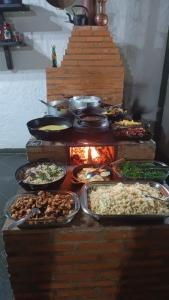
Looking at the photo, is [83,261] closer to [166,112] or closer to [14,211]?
[14,211]

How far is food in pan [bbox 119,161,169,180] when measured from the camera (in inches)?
84.2

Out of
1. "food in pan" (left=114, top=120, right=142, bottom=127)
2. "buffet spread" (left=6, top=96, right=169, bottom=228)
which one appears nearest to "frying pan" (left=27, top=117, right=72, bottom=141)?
"buffet spread" (left=6, top=96, right=169, bottom=228)

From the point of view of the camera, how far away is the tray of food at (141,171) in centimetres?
212

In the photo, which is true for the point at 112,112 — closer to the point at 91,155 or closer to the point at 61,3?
the point at 91,155

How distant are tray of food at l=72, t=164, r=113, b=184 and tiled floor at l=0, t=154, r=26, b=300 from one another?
134 centimetres

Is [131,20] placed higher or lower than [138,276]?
higher

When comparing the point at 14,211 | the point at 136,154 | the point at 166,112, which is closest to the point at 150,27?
the point at 166,112

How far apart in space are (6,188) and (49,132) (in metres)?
1.94

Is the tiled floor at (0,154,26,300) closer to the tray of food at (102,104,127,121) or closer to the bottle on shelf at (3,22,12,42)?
the tray of food at (102,104,127,121)

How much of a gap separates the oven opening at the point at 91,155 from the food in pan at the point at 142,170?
0.37 m

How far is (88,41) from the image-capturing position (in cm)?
372

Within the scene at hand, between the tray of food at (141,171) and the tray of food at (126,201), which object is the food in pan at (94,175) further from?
the tray of food at (126,201)

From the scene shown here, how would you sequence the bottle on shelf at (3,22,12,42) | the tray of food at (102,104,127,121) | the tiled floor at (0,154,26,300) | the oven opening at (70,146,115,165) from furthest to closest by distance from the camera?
1. the bottle on shelf at (3,22,12,42)
2. the tray of food at (102,104,127,121)
3. the oven opening at (70,146,115,165)
4. the tiled floor at (0,154,26,300)

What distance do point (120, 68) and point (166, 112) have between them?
1.29 metres
